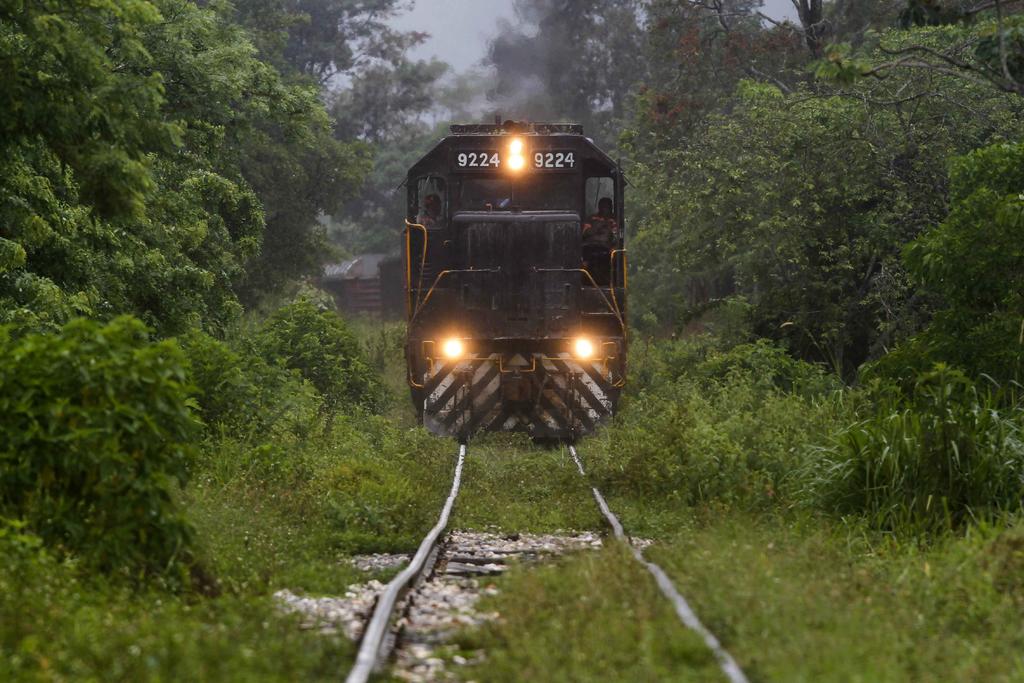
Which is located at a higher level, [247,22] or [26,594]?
[247,22]

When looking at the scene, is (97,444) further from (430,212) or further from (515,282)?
(430,212)

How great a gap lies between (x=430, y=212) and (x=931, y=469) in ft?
31.5

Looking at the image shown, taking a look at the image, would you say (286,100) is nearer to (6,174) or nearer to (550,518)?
(6,174)

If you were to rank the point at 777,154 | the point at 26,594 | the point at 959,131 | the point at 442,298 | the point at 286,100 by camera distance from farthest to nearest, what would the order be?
the point at 777,154
the point at 959,131
the point at 286,100
the point at 442,298
the point at 26,594

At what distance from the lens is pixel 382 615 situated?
686 centimetres

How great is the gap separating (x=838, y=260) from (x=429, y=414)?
7715 millimetres

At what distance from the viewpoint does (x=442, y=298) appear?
1772 centimetres

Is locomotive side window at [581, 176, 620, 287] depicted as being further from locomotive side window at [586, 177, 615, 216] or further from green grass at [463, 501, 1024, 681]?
green grass at [463, 501, 1024, 681]

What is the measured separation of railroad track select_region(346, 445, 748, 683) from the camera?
581 centimetres

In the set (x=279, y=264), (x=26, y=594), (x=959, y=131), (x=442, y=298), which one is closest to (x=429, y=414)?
(x=442, y=298)

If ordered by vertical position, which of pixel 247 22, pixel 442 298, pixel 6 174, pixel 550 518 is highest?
pixel 247 22

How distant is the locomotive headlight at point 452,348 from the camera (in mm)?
17844

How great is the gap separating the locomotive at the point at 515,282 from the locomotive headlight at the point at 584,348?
1 centimetres

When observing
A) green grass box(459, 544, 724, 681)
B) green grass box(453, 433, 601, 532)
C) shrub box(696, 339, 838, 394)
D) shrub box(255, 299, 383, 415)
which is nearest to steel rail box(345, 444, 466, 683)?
green grass box(459, 544, 724, 681)
